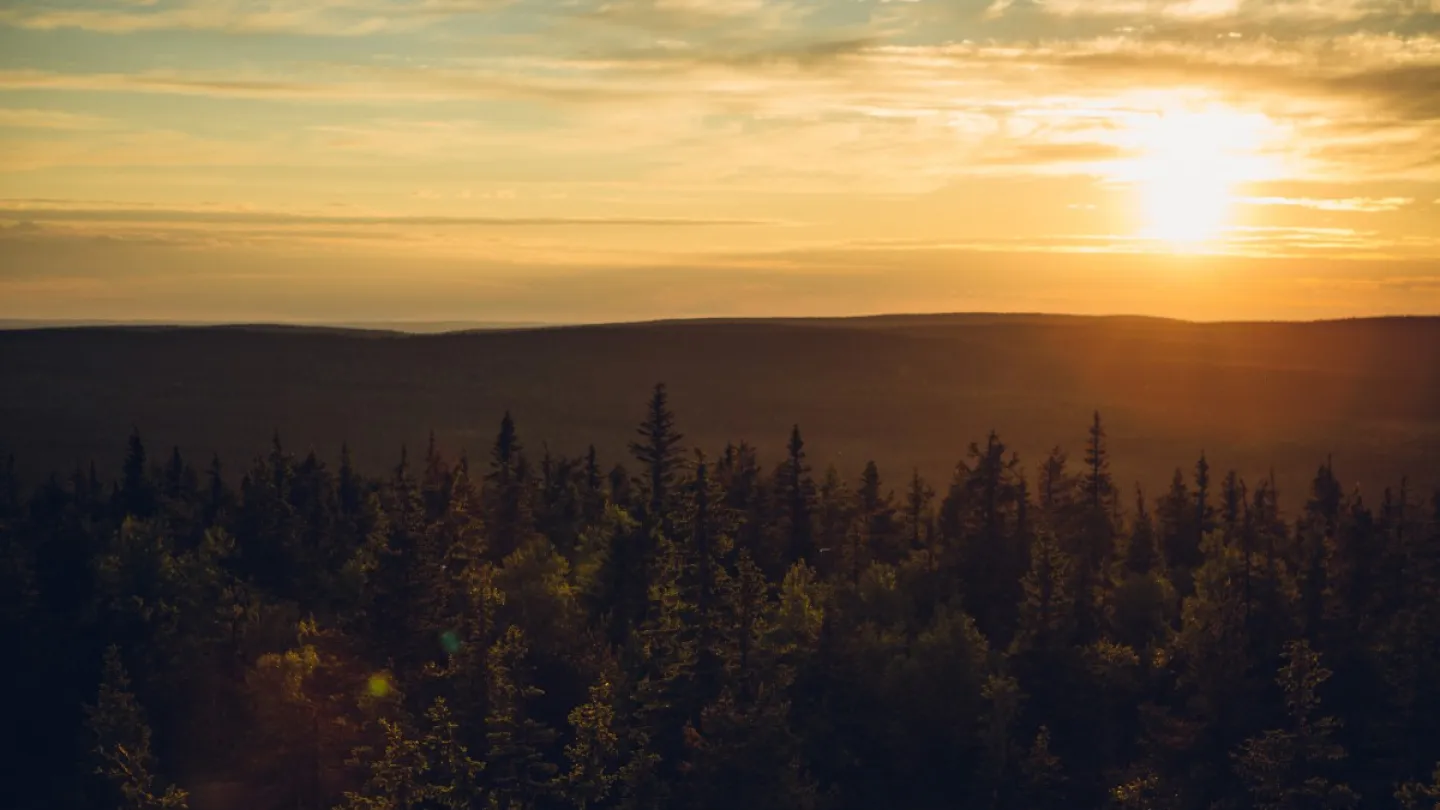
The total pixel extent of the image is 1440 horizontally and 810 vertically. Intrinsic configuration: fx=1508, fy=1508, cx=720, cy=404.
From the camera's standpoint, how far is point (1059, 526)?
72.3 meters

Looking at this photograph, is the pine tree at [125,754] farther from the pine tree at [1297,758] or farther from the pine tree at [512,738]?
the pine tree at [1297,758]

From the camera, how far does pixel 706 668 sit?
48.7 metres

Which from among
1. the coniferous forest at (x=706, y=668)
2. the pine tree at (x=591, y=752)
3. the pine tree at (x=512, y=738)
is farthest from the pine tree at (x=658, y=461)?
the pine tree at (x=591, y=752)

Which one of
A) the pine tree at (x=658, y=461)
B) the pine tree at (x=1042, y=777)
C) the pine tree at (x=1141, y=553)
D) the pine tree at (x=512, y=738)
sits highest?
the pine tree at (x=658, y=461)

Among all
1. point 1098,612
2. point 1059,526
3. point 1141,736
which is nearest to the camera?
point 1141,736

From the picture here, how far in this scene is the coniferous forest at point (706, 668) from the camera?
4575cm

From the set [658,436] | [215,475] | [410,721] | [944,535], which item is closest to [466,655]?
[410,721]

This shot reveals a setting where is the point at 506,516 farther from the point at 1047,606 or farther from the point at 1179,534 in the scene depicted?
the point at 1179,534

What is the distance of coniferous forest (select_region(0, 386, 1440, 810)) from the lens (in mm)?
45750

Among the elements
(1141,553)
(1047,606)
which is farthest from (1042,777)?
(1141,553)

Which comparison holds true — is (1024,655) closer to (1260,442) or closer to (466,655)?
(466,655)

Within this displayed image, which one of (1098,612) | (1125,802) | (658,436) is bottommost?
(1125,802)

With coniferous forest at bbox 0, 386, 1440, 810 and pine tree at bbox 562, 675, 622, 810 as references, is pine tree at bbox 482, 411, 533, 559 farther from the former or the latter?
pine tree at bbox 562, 675, 622, 810

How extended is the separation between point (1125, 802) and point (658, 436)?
78.8ft
